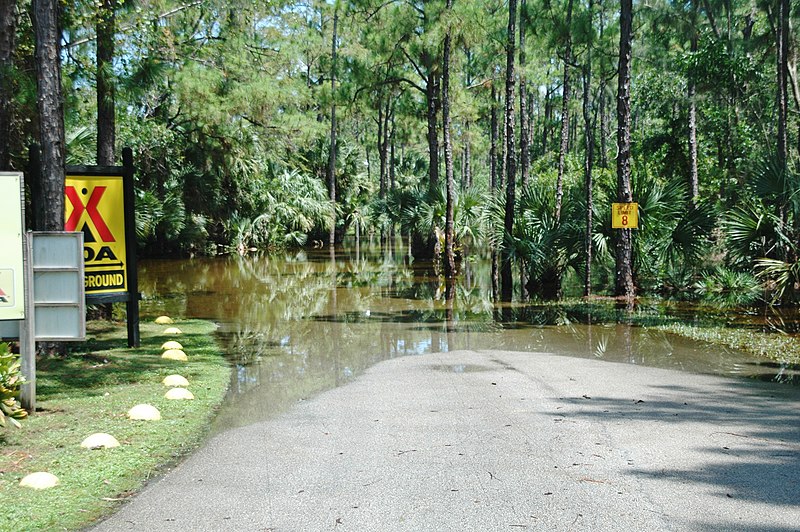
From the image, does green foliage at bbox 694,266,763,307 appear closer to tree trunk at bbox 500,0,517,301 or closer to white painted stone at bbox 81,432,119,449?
tree trunk at bbox 500,0,517,301

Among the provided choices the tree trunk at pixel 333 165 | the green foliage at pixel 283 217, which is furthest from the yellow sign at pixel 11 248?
the tree trunk at pixel 333 165

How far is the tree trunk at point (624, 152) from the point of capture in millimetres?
15688

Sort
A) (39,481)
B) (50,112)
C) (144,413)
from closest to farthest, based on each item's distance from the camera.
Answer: (39,481), (144,413), (50,112)

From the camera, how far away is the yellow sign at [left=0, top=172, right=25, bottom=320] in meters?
6.56

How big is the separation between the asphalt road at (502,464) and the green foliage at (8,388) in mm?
1578

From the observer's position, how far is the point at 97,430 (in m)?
6.45

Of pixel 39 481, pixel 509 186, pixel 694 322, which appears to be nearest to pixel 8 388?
pixel 39 481

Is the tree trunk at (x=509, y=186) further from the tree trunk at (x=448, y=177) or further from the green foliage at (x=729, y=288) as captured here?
the green foliage at (x=729, y=288)

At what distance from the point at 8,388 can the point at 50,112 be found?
3.62 meters

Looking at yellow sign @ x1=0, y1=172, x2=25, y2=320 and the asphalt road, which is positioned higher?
yellow sign @ x1=0, y1=172, x2=25, y2=320

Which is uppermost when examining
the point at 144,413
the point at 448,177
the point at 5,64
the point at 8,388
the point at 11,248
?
the point at 5,64

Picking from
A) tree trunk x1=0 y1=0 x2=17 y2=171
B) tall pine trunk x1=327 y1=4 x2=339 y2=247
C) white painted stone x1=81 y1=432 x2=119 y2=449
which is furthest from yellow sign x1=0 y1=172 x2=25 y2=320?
tall pine trunk x1=327 y1=4 x2=339 y2=247

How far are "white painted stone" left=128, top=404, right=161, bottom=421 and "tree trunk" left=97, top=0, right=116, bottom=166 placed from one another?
6.34 meters

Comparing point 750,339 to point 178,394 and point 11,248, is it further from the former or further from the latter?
point 11,248
